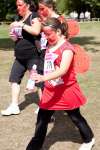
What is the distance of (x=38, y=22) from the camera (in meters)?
6.82

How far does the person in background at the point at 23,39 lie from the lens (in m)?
6.90

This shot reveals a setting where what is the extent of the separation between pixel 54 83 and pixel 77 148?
44.7 inches

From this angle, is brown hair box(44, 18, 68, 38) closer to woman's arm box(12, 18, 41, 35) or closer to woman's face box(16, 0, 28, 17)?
woman's arm box(12, 18, 41, 35)

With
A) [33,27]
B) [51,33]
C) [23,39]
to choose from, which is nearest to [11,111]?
[23,39]

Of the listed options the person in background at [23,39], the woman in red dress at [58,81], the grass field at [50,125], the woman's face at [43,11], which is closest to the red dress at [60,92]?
the woman in red dress at [58,81]

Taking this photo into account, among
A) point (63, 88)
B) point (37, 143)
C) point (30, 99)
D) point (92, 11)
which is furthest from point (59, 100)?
point (92, 11)

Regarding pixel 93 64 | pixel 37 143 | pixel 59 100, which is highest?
pixel 59 100

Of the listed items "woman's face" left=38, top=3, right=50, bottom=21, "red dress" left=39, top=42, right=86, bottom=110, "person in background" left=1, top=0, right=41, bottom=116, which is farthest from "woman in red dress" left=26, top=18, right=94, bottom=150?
"person in background" left=1, top=0, right=41, bottom=116

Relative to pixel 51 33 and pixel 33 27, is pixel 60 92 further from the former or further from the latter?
pixel 33 27

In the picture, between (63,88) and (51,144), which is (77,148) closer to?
(51,144)

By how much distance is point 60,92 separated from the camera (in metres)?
5.40

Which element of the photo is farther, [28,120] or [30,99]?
[30,99]

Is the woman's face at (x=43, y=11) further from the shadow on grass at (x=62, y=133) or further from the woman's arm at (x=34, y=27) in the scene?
the shadow on grass at (x=62, y=133)

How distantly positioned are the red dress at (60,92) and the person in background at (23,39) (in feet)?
5.04
